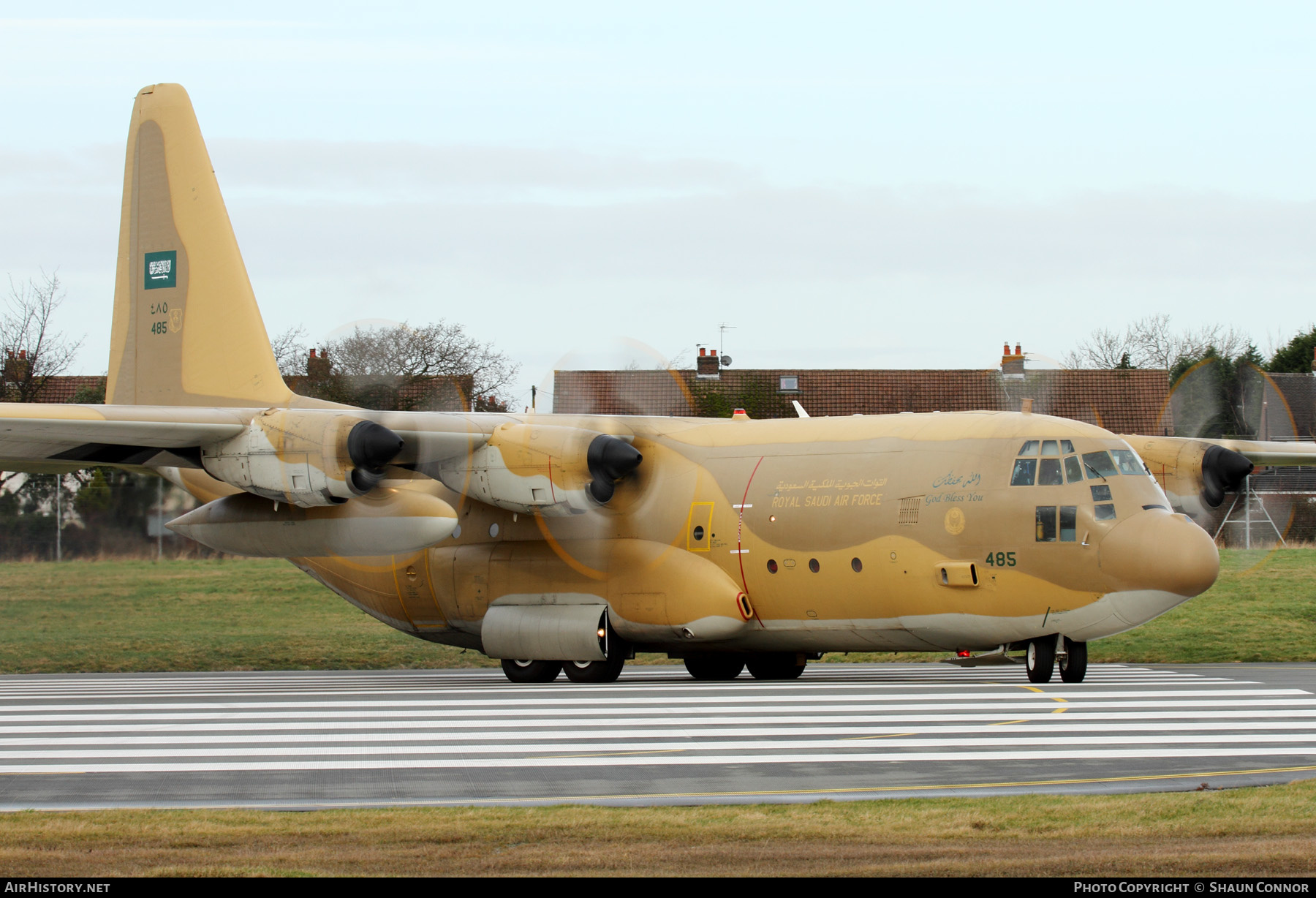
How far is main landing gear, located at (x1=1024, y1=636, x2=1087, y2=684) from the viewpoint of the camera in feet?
53.1

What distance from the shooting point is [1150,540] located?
49.6ft

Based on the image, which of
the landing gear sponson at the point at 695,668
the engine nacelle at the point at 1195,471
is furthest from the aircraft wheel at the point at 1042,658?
the engine nacelle at the point at 1195,471

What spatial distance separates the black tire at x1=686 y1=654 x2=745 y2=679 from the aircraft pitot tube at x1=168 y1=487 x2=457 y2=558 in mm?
4182

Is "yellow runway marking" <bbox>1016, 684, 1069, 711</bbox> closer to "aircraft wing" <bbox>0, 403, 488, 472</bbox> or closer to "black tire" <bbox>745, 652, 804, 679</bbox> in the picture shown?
"black tire" <bbox>745, 652, 804, 679</bbox>

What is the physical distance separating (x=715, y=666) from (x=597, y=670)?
1.84 metres

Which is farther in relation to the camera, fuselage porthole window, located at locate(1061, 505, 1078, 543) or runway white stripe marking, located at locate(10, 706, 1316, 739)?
fuselage porthole window, located at locate(1061, 505, 1078, 543)

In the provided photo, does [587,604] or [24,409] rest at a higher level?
[24,409]

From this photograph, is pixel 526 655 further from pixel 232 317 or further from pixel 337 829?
pixel 337 829

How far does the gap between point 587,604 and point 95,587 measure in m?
17.4

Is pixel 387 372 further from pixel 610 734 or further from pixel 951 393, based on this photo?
pixel 951 393

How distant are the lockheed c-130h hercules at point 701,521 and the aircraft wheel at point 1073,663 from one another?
23mm

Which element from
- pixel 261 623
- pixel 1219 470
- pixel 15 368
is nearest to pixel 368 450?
pixel 1219 470

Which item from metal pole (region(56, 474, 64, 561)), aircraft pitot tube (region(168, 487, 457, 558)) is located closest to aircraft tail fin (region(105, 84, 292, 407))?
aircraft pitot tube (region(168, 487, 457, 558))
